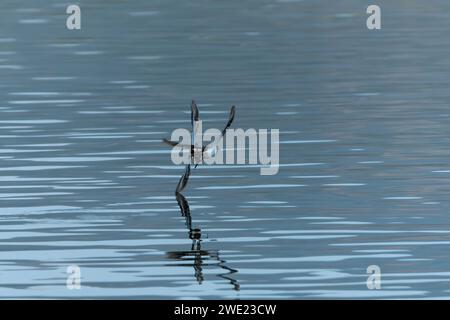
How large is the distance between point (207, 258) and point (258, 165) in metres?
5.67

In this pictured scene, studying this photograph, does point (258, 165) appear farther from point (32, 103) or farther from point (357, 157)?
point (32, 103)

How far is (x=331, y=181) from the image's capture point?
21.7 metres

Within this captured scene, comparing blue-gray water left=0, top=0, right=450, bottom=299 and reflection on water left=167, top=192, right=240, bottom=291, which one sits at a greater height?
blue-gray water left=0, top=0, right=450, bottom=299

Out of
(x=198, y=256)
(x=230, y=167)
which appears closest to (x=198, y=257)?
(x=198, y=256)

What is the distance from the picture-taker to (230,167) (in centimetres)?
2319

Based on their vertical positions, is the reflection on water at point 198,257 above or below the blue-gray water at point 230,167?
below

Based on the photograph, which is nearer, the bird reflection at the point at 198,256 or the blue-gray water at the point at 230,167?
the bird reflection at the point at 198,256

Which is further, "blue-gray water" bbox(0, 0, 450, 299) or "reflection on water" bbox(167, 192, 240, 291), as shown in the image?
"blue-gray water" bbox(0, 0, 450, 299)

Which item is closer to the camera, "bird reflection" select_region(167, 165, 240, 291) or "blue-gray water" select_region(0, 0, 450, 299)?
"bird reflection" select_region(167, 165, 240, 291)

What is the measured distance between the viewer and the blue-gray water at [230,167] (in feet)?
56.0

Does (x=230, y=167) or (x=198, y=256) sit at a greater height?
(x=230, y=167)

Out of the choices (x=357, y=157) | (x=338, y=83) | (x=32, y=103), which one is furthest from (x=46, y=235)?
(x=338, y=83)

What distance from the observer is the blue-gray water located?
1706 cm

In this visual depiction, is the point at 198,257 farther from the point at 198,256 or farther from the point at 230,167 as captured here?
the point at 230,167
